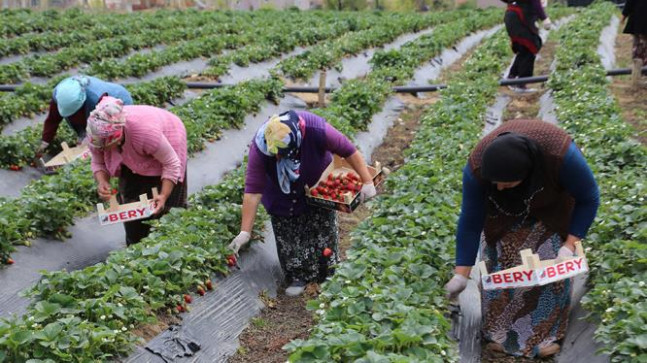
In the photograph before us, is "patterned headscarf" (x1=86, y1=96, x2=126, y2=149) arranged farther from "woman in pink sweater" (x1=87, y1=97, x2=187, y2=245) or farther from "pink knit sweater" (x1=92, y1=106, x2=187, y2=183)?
"pink knit sweater" (x1=92, y1=106, x2=187, y2=183)

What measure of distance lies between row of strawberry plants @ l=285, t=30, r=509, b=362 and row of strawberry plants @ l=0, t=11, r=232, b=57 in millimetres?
10334

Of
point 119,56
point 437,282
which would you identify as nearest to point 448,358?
point 437,282

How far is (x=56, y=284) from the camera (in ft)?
13.8

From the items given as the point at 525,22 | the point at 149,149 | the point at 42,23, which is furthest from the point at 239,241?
the point at 42,23

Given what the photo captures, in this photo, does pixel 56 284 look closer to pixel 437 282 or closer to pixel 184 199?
pixel 184 199

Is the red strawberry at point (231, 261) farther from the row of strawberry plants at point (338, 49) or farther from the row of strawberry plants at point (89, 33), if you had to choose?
the row of strawberry plants at point (89, 33)

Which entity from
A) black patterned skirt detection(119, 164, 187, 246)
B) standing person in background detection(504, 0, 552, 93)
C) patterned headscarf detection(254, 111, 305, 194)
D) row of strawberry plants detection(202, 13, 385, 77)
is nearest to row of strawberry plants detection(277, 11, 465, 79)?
row of strawberry plants detection(202, 13, 385, 77)

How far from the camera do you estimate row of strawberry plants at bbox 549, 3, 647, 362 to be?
134 inches

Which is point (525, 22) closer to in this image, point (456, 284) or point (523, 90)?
point (523, 90)

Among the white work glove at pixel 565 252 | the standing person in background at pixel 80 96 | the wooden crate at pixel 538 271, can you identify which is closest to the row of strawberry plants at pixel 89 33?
the standing person in background at pixel 80 96

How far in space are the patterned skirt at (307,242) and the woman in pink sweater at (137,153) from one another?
93 centimetres

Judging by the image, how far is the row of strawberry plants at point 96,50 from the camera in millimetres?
11195

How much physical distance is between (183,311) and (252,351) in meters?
0.53

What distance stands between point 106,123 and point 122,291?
140cm
